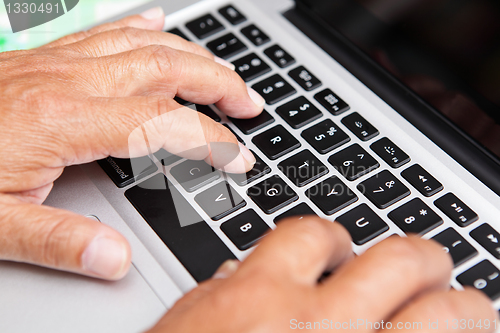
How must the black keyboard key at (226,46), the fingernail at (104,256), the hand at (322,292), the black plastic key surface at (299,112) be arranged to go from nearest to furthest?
the hand at (322,292)
the fingernail at (104,256)
the black plastic key surface at (299,112)
the black keyboard key at (226,46)

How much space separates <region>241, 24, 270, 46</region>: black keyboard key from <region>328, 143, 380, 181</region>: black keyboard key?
0.30 meters

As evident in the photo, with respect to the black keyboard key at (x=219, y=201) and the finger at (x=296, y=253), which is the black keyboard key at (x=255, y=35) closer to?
the black keyboard key at (x=219, y=201)

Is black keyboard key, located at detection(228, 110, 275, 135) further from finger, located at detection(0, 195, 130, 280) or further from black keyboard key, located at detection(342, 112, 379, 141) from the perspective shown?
finger, located at detection(0, 195, 130, 280)

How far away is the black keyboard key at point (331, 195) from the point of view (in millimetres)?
619

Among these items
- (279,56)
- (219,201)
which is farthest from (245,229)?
(279,56)

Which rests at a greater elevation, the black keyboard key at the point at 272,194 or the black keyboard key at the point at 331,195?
the black keyboard key at the point at 331,195

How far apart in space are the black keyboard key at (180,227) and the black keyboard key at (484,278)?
0.97ft

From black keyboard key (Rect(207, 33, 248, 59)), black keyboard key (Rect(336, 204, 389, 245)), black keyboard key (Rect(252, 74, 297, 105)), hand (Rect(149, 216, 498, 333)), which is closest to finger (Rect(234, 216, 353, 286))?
hand (Rect(149, 216, 498, 333))

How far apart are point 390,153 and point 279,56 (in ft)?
0.95

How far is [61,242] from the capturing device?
Answer: 1.74ft

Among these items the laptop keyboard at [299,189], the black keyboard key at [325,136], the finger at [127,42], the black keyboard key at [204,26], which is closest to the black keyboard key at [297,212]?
the laptop keyboard at [299,189]

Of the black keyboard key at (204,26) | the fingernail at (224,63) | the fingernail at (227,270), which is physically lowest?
the fingernail at (227,270)

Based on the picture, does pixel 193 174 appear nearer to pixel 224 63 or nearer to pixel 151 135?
pixel 151 135

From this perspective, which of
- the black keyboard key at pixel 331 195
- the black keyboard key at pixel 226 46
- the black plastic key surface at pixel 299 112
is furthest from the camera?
the black keyboard key at pixel 226 46
